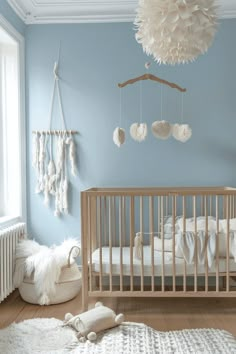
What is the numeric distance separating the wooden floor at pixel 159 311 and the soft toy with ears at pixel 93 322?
10.5 inches

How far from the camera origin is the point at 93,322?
225 centimetres

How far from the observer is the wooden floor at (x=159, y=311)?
2475 mm

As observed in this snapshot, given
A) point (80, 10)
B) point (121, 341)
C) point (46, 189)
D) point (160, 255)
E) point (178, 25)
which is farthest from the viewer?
point (46, 189)

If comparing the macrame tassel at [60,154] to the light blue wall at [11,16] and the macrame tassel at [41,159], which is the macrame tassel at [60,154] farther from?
the light blue wall at [11,16]

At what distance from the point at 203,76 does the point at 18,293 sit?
235 centimetres

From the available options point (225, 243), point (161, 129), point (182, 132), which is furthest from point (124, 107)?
point (225, 243)

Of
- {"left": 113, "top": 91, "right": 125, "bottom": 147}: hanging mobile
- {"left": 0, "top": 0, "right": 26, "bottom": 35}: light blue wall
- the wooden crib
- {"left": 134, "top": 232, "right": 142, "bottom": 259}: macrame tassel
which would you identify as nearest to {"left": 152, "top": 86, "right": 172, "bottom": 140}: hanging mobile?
{"left": 113, "top": 91, "right": 125, "bottom": 147}: hanging mobile

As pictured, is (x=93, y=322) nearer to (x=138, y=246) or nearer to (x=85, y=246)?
(x=85, y=246)

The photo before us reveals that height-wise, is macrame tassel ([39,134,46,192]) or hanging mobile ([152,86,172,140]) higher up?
hanging mobile ([152,86,172,140])

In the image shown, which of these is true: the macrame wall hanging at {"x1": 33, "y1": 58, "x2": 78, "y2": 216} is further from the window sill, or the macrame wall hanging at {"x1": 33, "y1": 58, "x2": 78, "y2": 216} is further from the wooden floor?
the wooden floor

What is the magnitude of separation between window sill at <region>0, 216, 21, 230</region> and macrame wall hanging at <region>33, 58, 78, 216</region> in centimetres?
30

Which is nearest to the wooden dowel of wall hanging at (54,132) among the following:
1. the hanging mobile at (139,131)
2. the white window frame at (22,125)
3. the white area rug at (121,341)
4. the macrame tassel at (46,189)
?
the white window frame at (22,125)

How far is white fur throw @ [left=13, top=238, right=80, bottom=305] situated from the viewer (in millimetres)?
2797

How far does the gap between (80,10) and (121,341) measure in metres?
2.58
